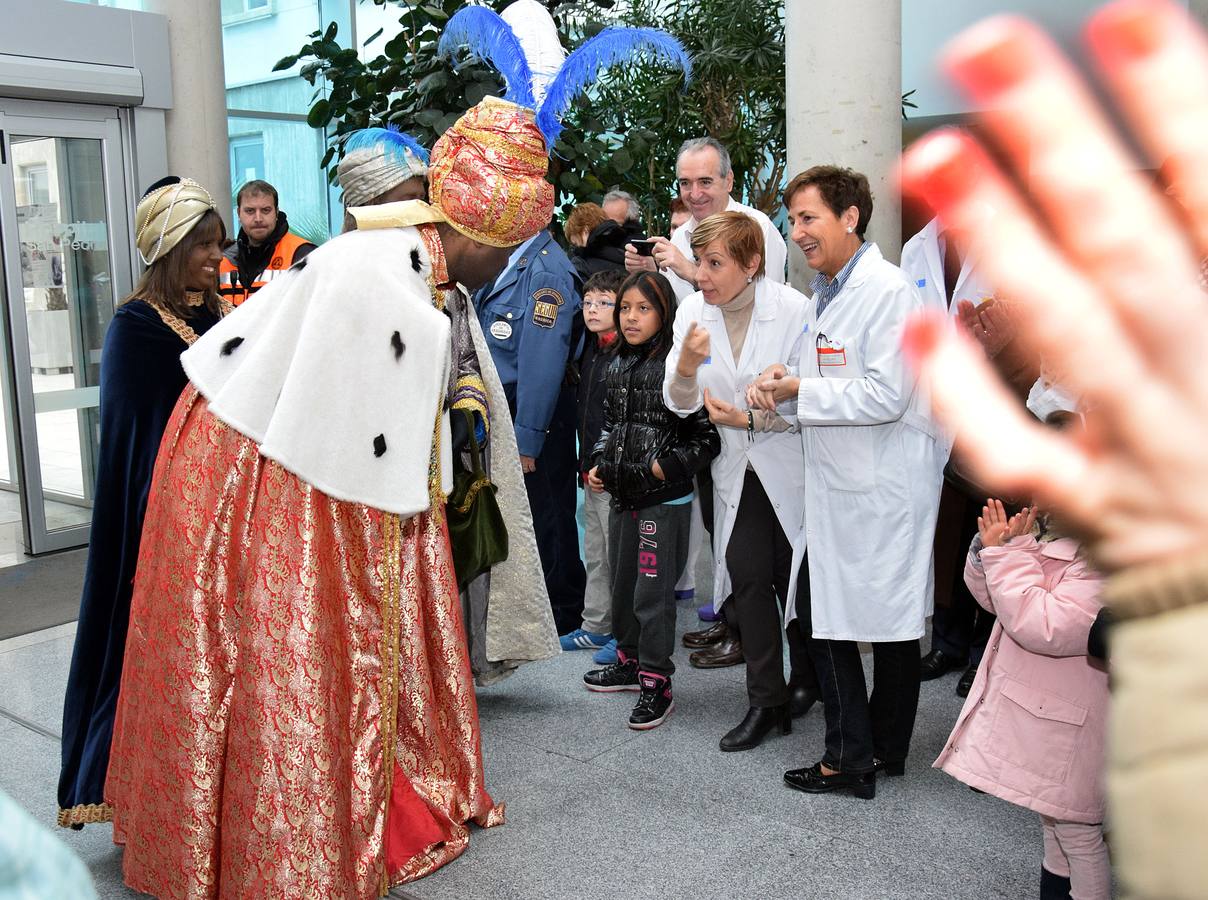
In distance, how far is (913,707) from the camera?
3367mm

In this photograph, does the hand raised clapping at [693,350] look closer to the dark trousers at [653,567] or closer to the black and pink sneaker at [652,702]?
the dark trousers at [653,567]

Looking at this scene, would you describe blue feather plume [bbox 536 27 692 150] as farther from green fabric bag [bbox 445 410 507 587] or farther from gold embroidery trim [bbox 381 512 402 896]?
gold embroidery trim [bbox 381 512 402 896]

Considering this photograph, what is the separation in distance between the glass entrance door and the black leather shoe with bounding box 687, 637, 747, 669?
4067mm

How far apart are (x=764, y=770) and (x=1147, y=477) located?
9.90ft

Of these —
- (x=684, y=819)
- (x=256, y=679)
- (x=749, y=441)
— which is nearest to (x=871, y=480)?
(x=749, y=441)

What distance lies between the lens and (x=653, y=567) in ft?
12.6

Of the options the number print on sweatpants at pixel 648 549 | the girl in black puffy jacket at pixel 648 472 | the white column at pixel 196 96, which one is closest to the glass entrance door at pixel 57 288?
the white column at pixel 196 96

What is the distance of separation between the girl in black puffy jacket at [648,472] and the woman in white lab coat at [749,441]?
14 centimetres

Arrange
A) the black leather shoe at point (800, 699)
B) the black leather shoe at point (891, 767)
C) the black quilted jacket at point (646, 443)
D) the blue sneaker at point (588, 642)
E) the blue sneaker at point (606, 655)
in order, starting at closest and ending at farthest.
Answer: the black leather shoe at point (891, 767) < the black quilted jacket at point (646, 443) < the black leather shoe at point (800, 699) < the blue sneaker at point (606, 655) < the blue sneaker at point (588, 642)

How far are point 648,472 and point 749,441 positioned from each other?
1.22 feet

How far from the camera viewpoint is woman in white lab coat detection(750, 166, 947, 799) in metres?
3.19

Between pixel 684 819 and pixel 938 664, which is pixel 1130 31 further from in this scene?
pixel 938 664

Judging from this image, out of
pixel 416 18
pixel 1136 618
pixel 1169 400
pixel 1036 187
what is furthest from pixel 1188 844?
pixel 416 18

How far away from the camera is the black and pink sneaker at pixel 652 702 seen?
3848 mm
